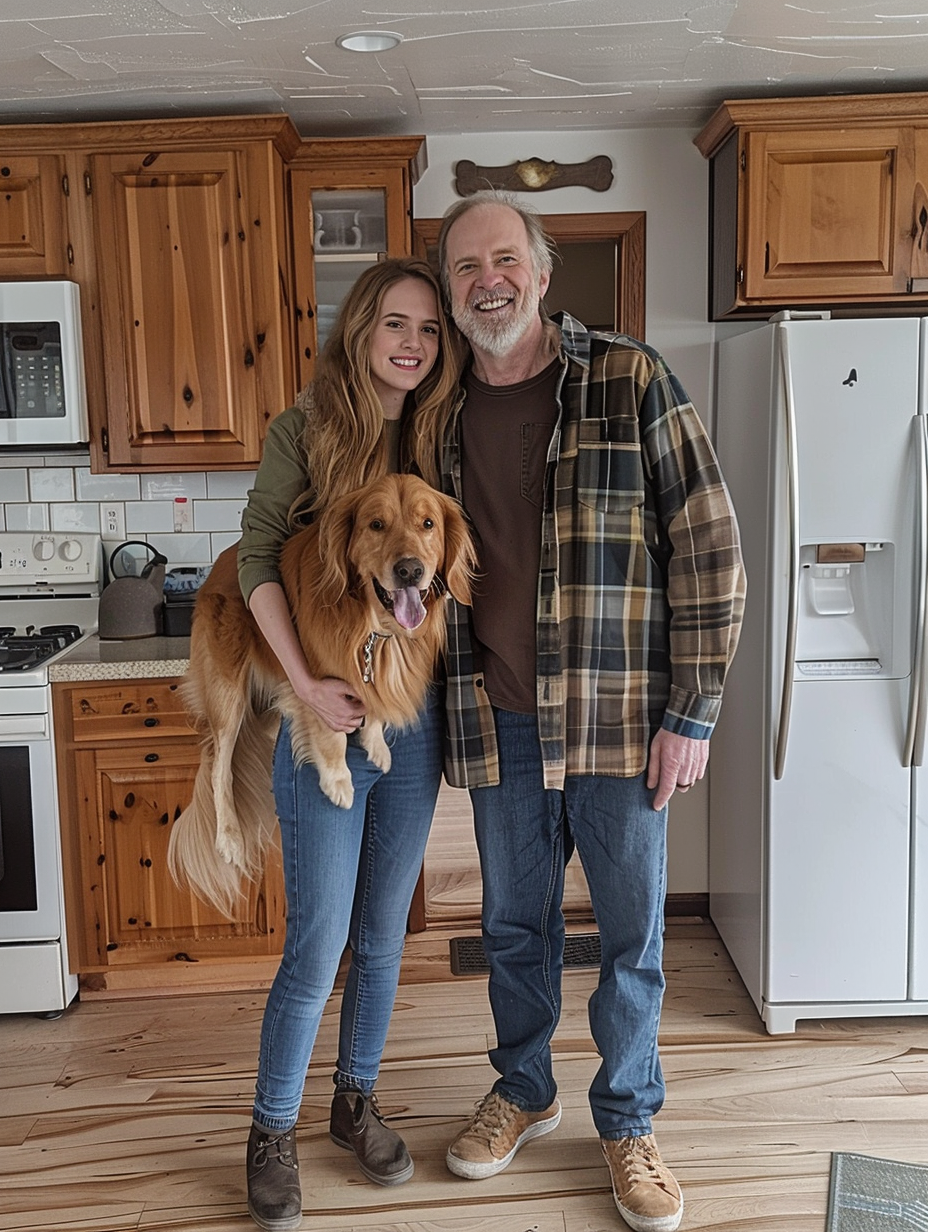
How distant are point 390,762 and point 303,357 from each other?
1.58 m

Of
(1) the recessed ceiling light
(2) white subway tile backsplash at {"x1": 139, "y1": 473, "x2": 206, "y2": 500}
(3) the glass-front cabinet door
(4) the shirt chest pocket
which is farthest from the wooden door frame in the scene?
(4) the shirt chest pocket

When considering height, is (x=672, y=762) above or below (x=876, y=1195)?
above

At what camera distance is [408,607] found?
70.8 inches

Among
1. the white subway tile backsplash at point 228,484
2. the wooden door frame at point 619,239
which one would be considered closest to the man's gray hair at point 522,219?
the wooden door frame at point 619,239

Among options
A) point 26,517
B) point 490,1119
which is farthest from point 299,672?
point 26,517

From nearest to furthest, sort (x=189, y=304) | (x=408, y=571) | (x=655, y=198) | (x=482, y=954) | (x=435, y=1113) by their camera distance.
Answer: (x=408, y=571), (x=435, y=1113), (x=189, y=304), (x=482, y=954), (x=655, y=198)

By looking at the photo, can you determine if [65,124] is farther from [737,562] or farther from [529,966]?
[529,966]

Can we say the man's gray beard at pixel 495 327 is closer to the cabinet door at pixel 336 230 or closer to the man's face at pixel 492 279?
the man's face at pixel 492 279

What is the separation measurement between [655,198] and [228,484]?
156 cm

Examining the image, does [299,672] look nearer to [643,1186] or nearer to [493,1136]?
[493,1136]

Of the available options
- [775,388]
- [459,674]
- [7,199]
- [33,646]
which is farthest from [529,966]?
[7,199]

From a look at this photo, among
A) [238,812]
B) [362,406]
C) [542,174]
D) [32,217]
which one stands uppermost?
→ [542,174]

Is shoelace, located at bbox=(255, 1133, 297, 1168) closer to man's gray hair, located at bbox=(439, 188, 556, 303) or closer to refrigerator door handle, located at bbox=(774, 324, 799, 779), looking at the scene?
refrigerator door handle, located at bbox=(774, 324, 799, 779)

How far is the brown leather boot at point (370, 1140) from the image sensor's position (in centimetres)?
212
